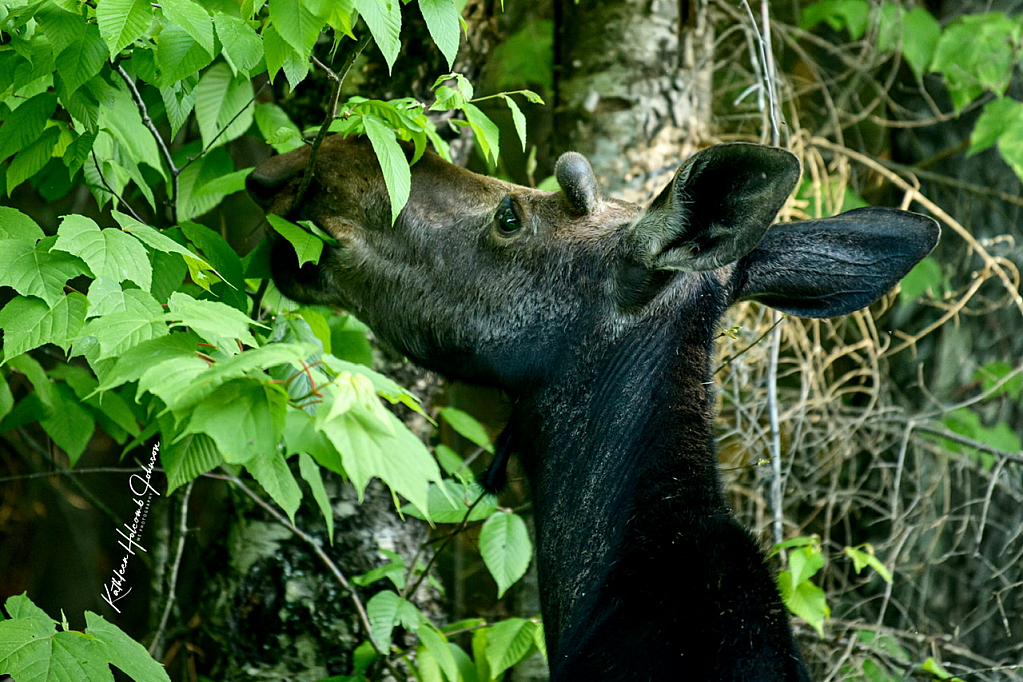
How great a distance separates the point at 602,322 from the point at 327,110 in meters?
0.96

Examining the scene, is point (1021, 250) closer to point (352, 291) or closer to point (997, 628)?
point (997, 628)

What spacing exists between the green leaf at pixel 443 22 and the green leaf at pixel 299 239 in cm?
69

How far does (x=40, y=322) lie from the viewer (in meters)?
2.06

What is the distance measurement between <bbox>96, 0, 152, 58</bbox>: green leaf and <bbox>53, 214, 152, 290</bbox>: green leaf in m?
0.40

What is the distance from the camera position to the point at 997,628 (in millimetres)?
5113

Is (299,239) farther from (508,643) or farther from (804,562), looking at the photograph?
(804,562)

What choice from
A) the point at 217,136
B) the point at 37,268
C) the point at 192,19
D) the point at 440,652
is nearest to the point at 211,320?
the point at 37,268

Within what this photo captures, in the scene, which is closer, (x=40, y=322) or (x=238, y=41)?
(x=40, y=322)

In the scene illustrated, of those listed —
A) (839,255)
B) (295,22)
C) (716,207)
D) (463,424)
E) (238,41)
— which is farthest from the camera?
(463,424)

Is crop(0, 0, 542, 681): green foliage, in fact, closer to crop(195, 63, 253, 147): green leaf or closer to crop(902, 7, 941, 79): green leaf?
crop(195, 63, 253, 147): green leaf

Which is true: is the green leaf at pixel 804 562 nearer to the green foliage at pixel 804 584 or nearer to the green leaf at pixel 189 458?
the green foliage at pixel 804 584

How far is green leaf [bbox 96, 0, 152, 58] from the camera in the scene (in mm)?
1967

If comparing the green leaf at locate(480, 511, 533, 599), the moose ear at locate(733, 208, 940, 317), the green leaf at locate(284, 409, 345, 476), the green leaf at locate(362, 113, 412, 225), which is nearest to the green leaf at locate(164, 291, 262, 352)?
the green leaf at locate(284, 409, 345, 476)

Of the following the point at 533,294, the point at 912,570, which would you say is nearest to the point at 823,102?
Result: the point at 912,570
